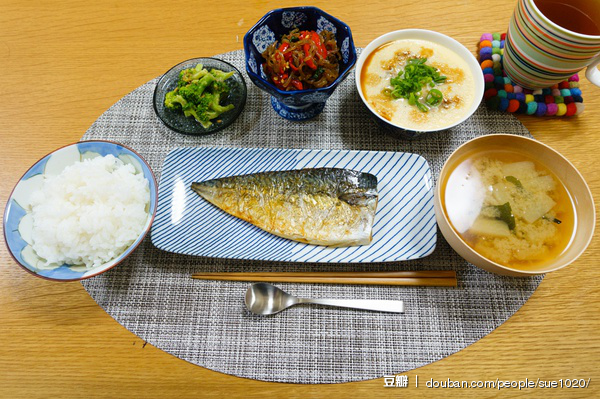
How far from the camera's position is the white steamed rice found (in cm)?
130

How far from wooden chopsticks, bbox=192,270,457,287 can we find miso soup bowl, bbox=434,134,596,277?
0.54ft

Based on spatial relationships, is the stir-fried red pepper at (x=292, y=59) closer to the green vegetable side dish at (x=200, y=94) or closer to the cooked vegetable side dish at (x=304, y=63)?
the cooked vegetable side dish at (x=304, y=63)

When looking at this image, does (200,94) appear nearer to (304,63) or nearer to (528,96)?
(304,63)

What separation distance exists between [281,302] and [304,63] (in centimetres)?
88

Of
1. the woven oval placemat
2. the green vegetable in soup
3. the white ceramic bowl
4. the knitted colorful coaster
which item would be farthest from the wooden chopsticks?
the knitted colorful coaster

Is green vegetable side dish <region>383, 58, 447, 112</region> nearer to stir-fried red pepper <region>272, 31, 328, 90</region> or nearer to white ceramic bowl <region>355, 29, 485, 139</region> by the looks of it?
white ceramic bowl <region>355, 29, 485, 139</region>

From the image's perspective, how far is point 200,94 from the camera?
1575mm

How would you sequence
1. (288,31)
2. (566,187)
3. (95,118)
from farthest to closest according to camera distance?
(95,118)
(288,31)
(566,187)

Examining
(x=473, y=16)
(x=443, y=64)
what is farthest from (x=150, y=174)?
(x=473, y=16)

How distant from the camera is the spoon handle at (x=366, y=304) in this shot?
1336 millimetres

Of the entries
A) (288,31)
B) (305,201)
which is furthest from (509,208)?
(288,31)

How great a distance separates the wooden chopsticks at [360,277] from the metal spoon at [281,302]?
41 mm

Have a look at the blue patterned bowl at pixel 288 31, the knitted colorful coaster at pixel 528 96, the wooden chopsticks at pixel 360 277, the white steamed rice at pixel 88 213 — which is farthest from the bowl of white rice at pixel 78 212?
the knitted colorful coaster at pixel 528 96

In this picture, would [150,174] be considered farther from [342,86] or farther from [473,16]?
[473,16]
